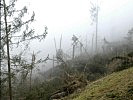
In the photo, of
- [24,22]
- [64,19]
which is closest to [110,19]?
[64,19]

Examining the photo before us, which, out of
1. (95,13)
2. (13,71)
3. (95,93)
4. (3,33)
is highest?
(95,13)

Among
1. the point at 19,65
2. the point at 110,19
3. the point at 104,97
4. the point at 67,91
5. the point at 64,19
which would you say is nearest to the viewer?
the point at 104,97

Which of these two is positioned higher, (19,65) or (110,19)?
(110,19)

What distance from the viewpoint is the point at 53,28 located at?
177m

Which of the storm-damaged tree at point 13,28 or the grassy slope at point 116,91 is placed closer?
the grassy slope at point 116,91

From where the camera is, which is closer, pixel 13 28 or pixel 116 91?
pixel 116 91

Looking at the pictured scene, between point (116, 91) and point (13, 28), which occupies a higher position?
point (13, 28)

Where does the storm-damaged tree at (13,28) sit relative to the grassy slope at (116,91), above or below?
above

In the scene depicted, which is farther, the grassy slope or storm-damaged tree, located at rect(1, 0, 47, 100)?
storm-damaged tree, located at rect(1, 0, 47, 100)

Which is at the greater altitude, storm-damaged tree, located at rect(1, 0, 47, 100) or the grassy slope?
storm-damaged tree, located at rect(1, 0, 47, 100)

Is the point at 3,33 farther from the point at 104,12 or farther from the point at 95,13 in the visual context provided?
the point at 104,12

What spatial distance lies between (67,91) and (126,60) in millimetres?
1745

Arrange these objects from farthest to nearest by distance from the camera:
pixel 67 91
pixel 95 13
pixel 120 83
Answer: pixel 95 13 → pixel 67 91 → pixel 120 83

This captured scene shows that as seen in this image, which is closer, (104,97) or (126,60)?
(104,97)
